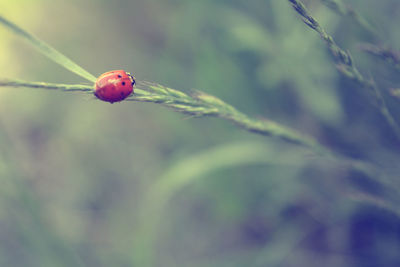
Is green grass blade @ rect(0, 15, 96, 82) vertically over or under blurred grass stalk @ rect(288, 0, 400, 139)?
over

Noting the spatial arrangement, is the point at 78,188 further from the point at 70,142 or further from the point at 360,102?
the point at 360,102

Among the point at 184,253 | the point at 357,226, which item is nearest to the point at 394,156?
the point at 357,226

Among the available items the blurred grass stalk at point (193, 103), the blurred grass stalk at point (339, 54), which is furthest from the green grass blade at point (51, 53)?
the blurred grass stalk at point (339, 54)

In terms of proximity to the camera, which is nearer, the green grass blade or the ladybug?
the green grass blade

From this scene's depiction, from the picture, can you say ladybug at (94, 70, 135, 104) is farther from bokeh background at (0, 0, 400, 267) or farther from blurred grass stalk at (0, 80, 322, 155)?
bokeh background at (0, 0, 400, 267)

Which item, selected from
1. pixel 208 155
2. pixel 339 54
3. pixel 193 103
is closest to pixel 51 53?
pixel 193 103

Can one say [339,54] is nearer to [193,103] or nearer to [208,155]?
[193,103]

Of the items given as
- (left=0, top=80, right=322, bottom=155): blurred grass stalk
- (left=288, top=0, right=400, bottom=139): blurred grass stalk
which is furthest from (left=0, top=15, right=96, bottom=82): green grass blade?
(left=288, top=0, right=400, bottom=139): blurred grass stalk

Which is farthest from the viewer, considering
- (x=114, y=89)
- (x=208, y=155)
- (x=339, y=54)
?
(x=208, y=155)
